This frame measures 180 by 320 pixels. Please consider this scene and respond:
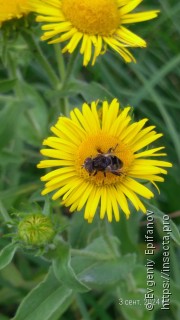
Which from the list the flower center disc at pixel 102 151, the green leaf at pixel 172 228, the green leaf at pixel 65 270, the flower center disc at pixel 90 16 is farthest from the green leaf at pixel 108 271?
the flower center disc at pixel 90 16

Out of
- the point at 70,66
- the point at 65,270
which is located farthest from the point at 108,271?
the point at 70,66

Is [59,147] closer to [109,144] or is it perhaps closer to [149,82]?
[109,144]

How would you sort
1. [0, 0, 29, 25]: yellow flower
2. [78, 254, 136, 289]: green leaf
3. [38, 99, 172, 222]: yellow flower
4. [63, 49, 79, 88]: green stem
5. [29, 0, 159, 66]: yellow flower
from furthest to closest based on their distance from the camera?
1. [78, 254, 136, 289]: green leaf
2. [63, 49, 79, 88]: green stem
3. [0, 0, 29, 25]: yellow flower
4. [29, 0, 159, 66]: yellow flower
5. [38, 99, 172, 222]: yellow flower

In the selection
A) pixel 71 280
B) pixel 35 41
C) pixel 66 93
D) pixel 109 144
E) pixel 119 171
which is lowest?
pixel 71 280

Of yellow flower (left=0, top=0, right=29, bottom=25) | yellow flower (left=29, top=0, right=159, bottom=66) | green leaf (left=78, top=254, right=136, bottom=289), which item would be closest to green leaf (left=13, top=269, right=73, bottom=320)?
green leaf (left=78, top=254, right=136, bottom=289)

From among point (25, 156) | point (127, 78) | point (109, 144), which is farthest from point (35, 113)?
point (109, 144)

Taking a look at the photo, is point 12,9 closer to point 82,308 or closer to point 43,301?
point 43,301

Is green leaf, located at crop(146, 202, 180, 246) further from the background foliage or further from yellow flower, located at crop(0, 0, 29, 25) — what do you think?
yellow flower, located at crop(0, 0, 29, 25)
